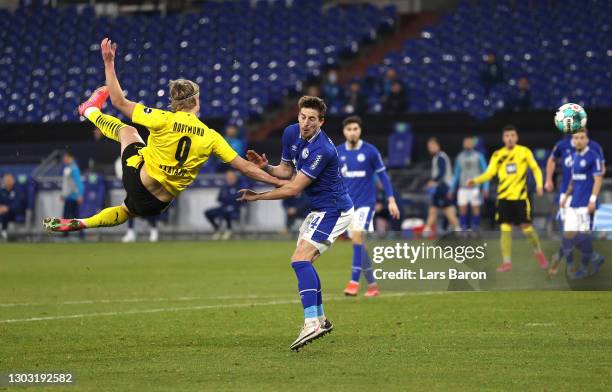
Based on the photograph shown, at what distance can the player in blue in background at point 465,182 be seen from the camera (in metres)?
26.9

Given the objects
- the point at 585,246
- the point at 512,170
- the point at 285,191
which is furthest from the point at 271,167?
the point at 512,170

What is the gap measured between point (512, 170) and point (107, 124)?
347 inches

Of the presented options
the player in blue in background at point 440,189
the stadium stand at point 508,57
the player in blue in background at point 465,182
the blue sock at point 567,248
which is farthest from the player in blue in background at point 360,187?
the stadium stand at point 508,57

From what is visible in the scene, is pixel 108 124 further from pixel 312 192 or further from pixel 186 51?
pixel 186 51

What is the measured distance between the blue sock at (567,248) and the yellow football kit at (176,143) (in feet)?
26.8

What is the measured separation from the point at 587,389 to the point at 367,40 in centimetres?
2990

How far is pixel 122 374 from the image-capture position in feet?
28.5

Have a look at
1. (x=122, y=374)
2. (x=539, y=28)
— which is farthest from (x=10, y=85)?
(x=122, y=374)

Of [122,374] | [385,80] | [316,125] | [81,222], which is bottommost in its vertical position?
[122,374]

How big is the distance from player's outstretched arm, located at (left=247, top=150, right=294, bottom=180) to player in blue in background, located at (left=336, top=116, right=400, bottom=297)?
4.74 m

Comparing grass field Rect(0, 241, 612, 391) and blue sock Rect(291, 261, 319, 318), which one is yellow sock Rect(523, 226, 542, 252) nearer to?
grass field Rect(0, 241, 612, 391)

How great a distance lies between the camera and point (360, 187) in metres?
16.1

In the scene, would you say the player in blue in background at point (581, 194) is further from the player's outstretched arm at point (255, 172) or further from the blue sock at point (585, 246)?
the player's outstretched arm at point (255, 172)

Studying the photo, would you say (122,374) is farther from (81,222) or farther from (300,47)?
(300,47)
